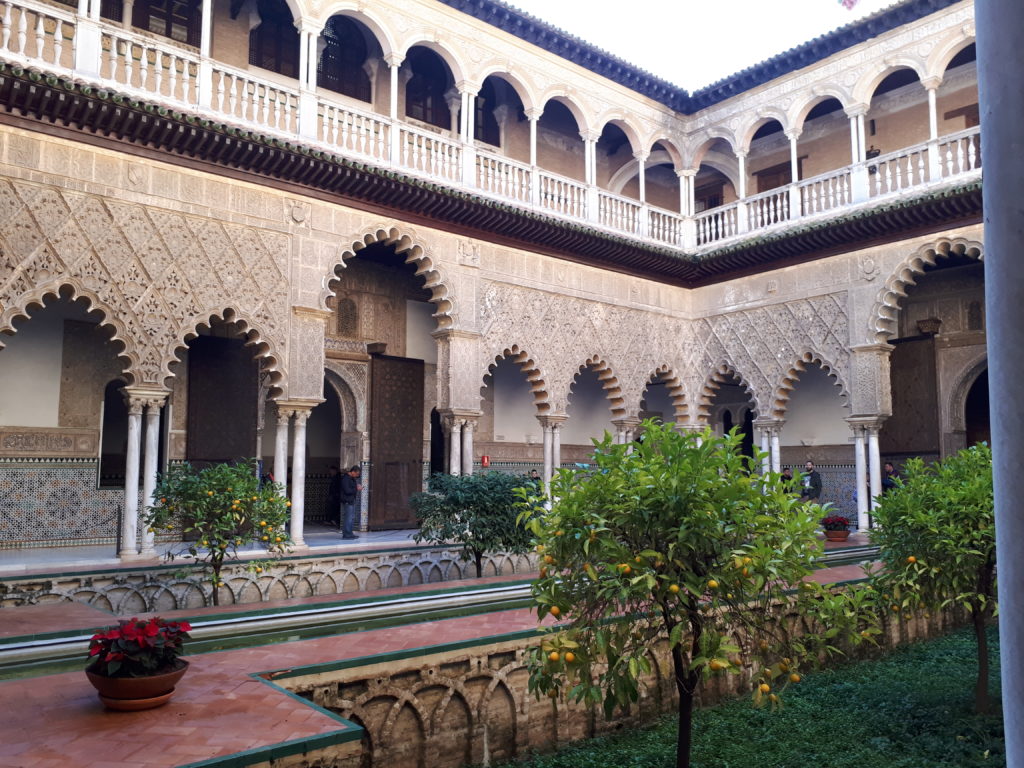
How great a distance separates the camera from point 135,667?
11.3ft

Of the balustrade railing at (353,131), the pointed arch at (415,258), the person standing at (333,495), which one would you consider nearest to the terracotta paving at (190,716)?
the pointed arch at (415,258)

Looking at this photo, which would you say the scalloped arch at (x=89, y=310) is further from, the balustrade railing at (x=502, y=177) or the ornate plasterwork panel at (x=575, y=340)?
the balustrade railing at (x=502, y=177)

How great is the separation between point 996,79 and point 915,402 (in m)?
14.2

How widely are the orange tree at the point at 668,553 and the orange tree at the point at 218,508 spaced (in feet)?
13.6

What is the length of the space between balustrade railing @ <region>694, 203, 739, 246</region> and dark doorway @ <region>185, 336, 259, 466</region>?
8073 millimetres

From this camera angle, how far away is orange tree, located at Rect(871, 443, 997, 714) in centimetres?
465

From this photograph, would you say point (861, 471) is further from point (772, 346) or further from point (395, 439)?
point (395, 439)

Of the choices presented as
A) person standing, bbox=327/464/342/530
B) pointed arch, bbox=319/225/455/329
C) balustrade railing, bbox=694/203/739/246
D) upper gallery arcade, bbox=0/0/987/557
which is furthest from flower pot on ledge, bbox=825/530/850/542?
person standing, bbox=327/464/342/530

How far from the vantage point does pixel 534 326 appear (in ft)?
40.1

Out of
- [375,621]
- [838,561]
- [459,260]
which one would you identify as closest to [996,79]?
[375,621]

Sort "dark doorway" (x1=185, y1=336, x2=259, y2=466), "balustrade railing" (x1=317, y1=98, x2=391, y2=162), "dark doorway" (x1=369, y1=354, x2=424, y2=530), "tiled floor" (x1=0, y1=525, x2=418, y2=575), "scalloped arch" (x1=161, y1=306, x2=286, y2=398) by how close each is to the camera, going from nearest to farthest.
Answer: "tiled floor" (x1=0, y1=525, x2=418, y2=575), "scalloped arch" (x1=161, y1=306, x2=286, y2=398), "balustrade railing" (x1=317, y1=98, x2=391, y2=162), "dark doorway" (x1=185, y1=336, x2=259, y2=466), "dark doorway" (x1=369, y1=354, x2=424, y2=530)

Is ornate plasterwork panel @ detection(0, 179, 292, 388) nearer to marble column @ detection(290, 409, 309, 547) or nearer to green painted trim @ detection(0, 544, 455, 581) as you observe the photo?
marble column @ detection(290, 409, 309, 547)

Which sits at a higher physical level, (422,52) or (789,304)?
(422,52)

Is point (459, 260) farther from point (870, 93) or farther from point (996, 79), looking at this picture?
point (996, 79)
